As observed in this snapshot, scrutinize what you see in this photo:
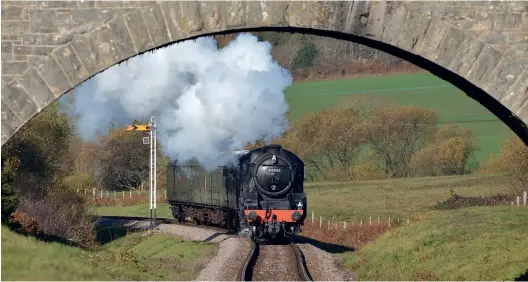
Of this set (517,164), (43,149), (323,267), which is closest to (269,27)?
(323,267)

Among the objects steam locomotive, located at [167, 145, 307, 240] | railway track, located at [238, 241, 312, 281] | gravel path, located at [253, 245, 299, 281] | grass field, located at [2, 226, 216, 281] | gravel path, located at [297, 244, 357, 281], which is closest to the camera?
grass field, located at [2, 226, 216, 281]

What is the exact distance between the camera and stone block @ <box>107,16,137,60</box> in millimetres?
11594

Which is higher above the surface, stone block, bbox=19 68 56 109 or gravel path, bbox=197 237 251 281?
stone block, bbox=19 68 56 109

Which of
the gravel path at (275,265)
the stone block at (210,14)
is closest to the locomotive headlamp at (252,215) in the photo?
the gravel path at (275,265)

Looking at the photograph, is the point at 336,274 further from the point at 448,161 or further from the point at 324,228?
the point at 448,161

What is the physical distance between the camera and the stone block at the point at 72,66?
38.2 feet

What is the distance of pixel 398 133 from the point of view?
61250mm

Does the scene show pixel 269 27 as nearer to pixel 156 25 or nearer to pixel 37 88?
pixel 156 25

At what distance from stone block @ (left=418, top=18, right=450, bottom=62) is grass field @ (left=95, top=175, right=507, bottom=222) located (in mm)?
29008

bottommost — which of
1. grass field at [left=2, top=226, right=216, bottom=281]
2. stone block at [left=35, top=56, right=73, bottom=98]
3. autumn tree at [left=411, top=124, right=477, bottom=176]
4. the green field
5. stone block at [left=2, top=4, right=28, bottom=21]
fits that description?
grass field at [left=2, top=226, right=216, bottom=281]

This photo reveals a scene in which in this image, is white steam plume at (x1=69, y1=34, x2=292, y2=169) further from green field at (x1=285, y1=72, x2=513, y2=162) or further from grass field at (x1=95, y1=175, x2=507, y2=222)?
green field at (x1=285, y1=72, x2=513, y2=162)

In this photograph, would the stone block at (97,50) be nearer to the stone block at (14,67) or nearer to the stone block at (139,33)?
the stone block at (139,33)

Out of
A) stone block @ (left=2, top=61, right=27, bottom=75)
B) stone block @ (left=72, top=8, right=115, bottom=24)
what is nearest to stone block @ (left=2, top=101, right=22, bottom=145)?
stone block @ (left=2, top=61, right=27, bottom=75)

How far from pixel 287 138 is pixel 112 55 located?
49072 mm
